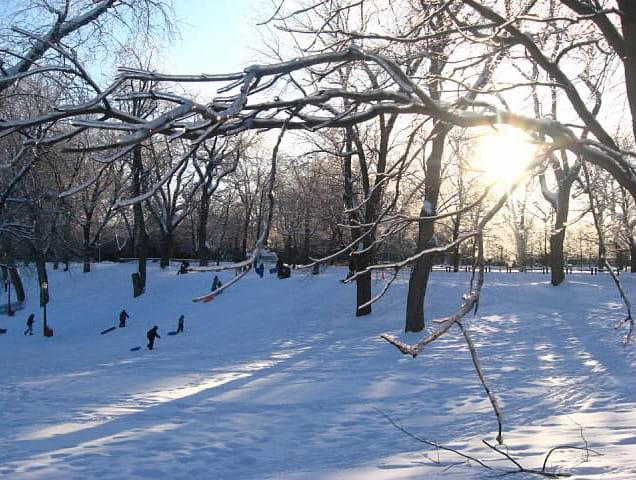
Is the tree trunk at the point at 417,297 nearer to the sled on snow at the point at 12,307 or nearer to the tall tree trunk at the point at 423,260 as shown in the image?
the tall tree trunk at the point at 423,260

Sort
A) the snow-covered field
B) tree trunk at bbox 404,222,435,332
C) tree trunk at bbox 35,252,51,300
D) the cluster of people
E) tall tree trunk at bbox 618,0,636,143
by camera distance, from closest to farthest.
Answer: tall tree trunk at bbox 618,0,636,143, the snow-covered field, tree trunk at bbox 404,222,435,332, tree trunk at bbox 35,252,51,300, the cluster of people

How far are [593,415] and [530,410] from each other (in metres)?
1.06

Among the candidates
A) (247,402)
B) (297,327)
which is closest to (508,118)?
(247,402)

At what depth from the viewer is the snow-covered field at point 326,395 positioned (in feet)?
23.2

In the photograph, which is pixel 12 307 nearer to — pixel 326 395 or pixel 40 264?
pixel 40 264

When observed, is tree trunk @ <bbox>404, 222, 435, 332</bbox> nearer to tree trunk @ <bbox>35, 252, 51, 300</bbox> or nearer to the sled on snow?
tree trunk @ <bbox>35, 252, 51, 300</bbox>

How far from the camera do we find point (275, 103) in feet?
11.2

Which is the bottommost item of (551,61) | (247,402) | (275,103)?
(247,402)

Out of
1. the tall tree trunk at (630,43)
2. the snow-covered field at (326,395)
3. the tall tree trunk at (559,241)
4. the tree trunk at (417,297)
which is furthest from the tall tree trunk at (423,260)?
the tall tree trunk at (630,43)

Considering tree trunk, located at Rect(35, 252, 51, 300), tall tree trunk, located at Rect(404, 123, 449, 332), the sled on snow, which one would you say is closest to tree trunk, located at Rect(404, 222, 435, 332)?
tall tree trunk, located at Rect(404, 123, 449, 332)

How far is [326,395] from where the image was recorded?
11.8 m

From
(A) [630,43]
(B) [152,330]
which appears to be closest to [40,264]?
(B) [152,330]

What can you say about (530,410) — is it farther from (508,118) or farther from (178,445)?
(508,118)

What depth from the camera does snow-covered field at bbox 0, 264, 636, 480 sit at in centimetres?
708
